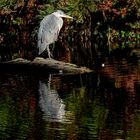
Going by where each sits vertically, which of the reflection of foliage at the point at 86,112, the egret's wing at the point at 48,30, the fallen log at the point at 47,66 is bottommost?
the reflection of foliage at the point at 86,112

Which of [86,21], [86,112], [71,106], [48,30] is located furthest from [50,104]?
[86,21]

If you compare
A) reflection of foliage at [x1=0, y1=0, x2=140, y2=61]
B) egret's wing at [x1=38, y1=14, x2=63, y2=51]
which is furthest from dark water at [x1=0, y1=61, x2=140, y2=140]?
reflection of foliage at [x1=0, y1=0, x2=140, y2=61]

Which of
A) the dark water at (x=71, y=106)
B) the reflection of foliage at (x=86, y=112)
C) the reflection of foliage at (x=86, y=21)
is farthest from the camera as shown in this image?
the reflection of foliage at (x=86, y=21)

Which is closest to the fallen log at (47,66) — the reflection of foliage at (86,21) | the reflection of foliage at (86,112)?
the reflection of foliage at (86,112)

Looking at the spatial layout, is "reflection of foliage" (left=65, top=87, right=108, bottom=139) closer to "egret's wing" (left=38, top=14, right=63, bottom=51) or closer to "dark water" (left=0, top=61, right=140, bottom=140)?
"dark water" (left=0, top=61, right=140, bottom=140)

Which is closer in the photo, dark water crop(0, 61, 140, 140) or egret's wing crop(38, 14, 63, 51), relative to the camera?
dark water crop(0, 61, 140, 140)

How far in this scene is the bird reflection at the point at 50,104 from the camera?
11953 mm

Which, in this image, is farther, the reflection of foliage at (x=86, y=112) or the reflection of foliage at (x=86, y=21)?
the reflection of foliage at (x=86, y=21)

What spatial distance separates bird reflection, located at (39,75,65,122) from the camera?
1195 cm

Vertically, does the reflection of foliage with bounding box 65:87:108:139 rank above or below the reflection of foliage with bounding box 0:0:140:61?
below

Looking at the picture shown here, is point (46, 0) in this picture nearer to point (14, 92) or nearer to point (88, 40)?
point (88, 40)

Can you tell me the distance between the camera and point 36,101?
1347 cm

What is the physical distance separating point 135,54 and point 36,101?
936 cm

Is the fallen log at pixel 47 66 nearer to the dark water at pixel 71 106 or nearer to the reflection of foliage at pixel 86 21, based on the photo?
the dark water at pixel 71 106
